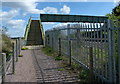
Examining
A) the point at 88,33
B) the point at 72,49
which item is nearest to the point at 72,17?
the point at 72,49

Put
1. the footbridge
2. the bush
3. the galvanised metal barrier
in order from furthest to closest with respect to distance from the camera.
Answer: the footbridge, the bush, the galvanised metal barrier

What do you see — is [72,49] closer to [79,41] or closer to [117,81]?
[79,41]

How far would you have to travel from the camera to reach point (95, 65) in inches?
200

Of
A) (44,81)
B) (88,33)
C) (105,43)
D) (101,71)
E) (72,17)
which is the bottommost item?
(44,81)

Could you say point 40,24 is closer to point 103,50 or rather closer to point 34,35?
point 34,35

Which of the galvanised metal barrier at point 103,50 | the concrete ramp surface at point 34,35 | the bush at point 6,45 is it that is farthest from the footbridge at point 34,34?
the galvanised metal barrier at point 103,50

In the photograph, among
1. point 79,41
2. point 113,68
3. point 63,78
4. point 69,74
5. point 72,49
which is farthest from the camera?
point 72,49

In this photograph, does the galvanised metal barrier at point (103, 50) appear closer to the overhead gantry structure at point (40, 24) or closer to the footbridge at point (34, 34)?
the overhead gantry structure at point (40, 24)

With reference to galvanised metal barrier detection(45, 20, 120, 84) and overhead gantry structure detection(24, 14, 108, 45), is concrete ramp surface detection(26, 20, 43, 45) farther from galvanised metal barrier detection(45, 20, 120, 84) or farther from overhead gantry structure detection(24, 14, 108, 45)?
galvanised metal barrier detection(45, 20, 120, 84)

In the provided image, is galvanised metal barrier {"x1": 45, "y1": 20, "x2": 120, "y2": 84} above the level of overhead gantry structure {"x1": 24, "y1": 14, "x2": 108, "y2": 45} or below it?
below

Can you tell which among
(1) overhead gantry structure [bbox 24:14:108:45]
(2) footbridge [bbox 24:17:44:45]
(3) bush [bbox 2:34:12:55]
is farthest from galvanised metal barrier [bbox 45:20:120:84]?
(2) footbridge [bbox 24:17:44:45]

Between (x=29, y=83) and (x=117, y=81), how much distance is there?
268cm

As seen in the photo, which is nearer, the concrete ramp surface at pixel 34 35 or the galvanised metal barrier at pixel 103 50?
the galvanised metal barrier at pixel 103 50

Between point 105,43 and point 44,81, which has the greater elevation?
point 105,43
